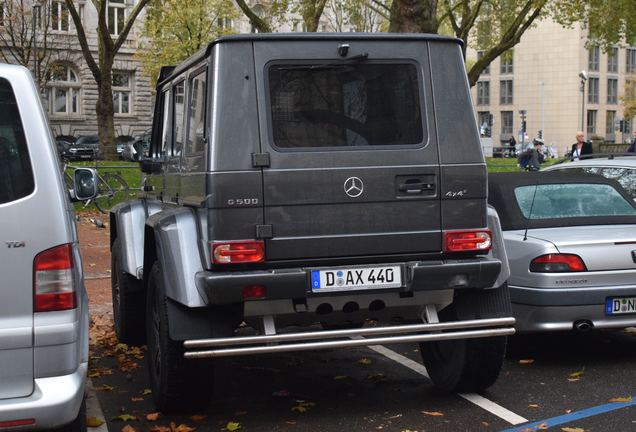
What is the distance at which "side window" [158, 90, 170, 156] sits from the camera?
287 inches

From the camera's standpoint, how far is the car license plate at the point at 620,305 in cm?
725

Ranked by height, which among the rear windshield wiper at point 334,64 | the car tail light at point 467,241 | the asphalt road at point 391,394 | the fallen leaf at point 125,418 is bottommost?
the asphalt road at point 391,394


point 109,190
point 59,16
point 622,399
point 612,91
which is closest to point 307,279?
point 622,399

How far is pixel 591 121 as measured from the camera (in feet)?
302

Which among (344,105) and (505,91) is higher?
(505,91)

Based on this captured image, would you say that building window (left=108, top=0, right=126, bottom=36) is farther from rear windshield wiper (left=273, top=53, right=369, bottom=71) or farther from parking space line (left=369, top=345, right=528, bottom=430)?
rear windshield wiper (left=273, top=53, right=369, bottom=71)

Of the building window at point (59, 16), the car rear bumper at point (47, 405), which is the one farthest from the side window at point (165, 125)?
the building window at point (59, 16)

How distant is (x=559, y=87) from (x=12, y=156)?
297ft

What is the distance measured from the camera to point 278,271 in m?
5.61

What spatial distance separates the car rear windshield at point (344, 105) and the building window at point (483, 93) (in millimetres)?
93543

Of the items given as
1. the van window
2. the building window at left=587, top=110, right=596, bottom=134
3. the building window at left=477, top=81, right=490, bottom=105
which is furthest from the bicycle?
the building window at left=477, top=81, right=490, bottom=105

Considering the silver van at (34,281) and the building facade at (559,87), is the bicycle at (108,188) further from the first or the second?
the building facade at (559,87)

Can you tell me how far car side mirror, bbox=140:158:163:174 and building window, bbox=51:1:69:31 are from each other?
130 feet

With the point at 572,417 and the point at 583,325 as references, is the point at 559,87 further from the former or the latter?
the point at 572,417
